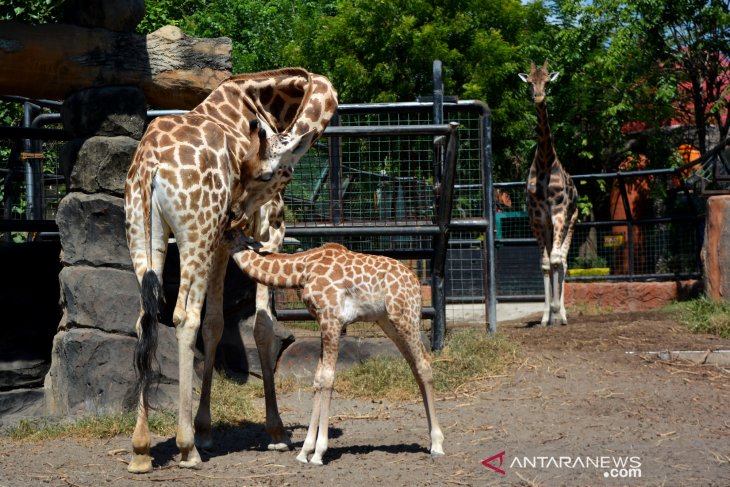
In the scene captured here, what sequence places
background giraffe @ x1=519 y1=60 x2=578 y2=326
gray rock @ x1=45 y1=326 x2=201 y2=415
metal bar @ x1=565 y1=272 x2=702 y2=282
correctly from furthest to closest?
metal bar @ x1=565 y1=272 x2=702 y2=282
background giraffe @ x1=519 y1=60 x2=578 y2=326
gray rock @ x1=45 y1=326 x2=201 y2=415

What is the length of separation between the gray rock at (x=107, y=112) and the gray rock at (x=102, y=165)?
0.37 feet

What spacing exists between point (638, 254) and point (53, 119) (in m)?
9.97

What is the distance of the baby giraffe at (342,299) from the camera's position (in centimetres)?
615

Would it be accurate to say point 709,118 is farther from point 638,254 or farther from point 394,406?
point 394,406

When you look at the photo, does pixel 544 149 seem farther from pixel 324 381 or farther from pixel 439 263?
pixel 324 381

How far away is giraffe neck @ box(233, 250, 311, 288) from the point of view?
20.6ft

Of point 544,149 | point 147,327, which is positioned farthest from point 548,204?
point 147,327

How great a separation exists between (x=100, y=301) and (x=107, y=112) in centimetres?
157

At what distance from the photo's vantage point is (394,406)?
26.3ft

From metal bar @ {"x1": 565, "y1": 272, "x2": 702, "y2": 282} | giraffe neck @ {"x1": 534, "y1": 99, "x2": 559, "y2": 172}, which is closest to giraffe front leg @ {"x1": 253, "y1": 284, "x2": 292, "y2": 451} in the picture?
giraffe neck @ {"x1": 534, "y1": 99, "x2": 559, "y2": 172}

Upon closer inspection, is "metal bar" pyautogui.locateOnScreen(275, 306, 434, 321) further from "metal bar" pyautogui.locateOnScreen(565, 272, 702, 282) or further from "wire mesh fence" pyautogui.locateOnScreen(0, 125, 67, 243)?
"metal bar" pyautogui.locateOnScreen(565, 272, 702, 282)

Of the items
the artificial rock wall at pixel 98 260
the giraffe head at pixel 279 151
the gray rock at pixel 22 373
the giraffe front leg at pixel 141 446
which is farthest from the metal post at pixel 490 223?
the giraffe front leg at pixel 141 446

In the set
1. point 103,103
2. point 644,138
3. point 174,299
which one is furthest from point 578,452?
point 644,138

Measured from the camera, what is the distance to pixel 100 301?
290 inches
